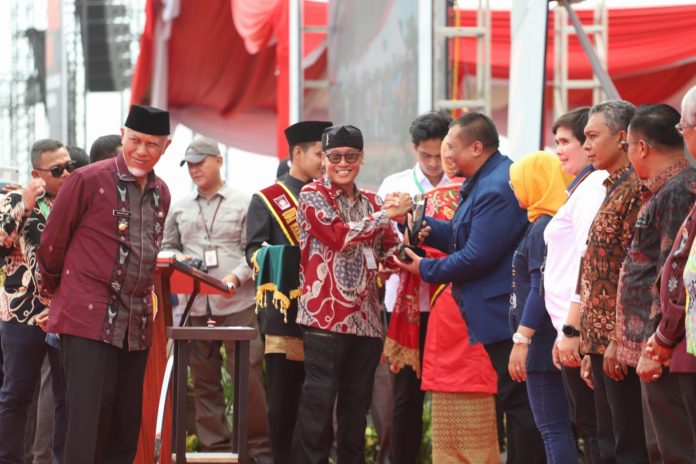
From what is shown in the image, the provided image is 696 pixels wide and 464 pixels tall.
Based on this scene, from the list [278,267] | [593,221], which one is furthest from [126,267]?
[593,221]

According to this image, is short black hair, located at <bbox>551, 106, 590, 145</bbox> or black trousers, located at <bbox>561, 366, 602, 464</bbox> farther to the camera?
short black hair, located at <bbox>551, 106, 590, 145</bbox>

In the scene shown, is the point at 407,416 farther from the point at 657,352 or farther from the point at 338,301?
the point at 657,352

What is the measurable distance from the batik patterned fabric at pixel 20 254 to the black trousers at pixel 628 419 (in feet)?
9.44

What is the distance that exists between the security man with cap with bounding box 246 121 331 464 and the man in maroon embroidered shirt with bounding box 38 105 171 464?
83 centimetres

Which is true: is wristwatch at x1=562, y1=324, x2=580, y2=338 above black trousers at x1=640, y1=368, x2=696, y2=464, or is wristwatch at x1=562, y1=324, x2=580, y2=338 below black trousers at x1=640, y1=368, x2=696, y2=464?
above

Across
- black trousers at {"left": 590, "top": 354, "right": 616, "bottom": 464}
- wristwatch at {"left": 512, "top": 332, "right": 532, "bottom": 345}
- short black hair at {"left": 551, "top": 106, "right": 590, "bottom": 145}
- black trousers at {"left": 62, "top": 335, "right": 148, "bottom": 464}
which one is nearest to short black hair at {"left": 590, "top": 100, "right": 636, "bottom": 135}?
short black hair at {"left": 551, "top": 106, "right": 590, "bottom": 145}

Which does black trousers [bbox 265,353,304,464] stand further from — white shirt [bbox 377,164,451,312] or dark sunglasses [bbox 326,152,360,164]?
dark sunglasses [bbox 326,152,360,164]

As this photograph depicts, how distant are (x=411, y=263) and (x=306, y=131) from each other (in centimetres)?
88

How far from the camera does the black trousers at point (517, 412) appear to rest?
5090 mm

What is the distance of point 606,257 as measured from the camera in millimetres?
4047

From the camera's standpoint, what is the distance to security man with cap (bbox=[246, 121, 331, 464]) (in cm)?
562

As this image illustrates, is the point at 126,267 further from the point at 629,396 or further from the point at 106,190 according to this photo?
the point at 629,396

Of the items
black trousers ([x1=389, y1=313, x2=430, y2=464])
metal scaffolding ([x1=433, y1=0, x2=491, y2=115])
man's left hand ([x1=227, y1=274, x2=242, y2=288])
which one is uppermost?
metal scaffolding ([x1=433, y1=0, x2=491, y2=115])

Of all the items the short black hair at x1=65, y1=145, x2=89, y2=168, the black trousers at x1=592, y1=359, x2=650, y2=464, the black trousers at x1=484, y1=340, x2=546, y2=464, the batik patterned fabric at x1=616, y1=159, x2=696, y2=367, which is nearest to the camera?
the batik patterned fabric at x1=616, y1=159, x2=696, y2=367
